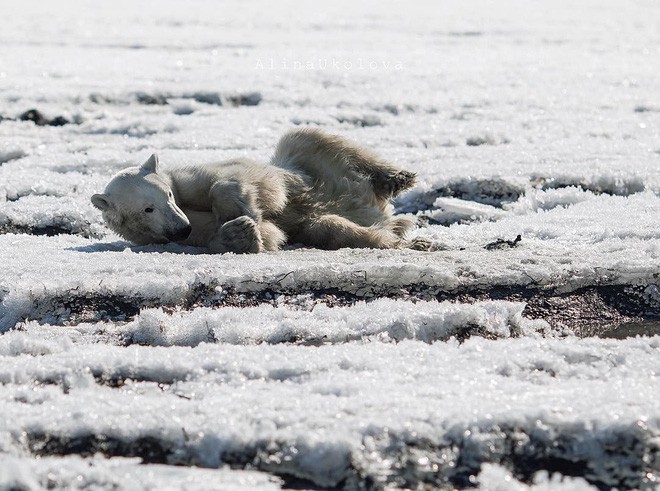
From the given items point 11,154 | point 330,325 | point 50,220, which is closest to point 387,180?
point 50,220

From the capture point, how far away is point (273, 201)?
219 inches


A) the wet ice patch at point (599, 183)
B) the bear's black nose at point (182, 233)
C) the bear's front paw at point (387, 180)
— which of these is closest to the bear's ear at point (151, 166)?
the bear's black nose at point (182, 233)

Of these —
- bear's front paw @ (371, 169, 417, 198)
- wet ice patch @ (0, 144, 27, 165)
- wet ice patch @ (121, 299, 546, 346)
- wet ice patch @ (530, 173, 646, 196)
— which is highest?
bear's front paw @ (371, 169, 417, 198)

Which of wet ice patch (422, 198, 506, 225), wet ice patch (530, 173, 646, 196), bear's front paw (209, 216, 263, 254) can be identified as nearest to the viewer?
Answer: bear's front paw (209, 216, 263, 254)

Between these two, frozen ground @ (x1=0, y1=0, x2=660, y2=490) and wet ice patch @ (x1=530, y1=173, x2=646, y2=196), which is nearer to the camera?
frozen ground @ (x1=0, y1=0, x2=660, y2=490)

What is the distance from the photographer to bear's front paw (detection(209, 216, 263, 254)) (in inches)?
203

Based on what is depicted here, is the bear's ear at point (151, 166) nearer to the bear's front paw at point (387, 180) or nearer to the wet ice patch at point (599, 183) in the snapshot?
the bear's front paw at point (387, 180)

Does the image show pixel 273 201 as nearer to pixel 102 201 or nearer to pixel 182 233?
pixel 182 233

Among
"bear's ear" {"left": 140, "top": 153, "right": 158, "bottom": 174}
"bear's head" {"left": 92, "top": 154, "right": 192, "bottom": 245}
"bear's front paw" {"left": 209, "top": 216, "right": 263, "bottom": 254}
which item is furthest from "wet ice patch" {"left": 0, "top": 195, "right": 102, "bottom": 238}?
"bear's front paw" {"left": 209, "top": 216, "right": 263, "bottom": 254}

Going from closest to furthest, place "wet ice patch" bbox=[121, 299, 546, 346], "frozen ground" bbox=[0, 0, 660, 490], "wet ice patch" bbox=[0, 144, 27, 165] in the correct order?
"frozen ground" bbox=[0, 0, 660, 490] < "wet ice patch" bbox=[121, 299, 546, 346] < "wet ice patch" bbox=[0, 144, 27, 165]

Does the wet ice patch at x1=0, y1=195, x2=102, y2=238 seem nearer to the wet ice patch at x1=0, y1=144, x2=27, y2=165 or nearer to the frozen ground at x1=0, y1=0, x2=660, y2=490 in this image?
the frozen ground at x1=0, y1=0, x2=660, y2=490

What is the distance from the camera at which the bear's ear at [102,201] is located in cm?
538

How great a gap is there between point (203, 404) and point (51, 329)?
45.2 inches

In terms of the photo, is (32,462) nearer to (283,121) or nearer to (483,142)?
(483,142)
